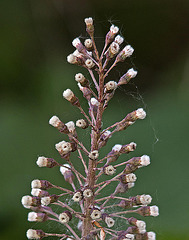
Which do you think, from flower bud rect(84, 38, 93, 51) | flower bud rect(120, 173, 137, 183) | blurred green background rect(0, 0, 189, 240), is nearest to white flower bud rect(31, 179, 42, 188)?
flower bud rect(120, 173, 137, 183)

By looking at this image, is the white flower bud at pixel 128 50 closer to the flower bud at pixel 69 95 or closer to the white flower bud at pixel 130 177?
the flower bud at pixel 69 95

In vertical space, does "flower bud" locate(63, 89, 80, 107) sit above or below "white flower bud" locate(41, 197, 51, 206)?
above

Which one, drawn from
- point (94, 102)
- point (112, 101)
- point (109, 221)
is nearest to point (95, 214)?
point (109, 221)

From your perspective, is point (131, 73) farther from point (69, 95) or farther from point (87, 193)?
point (87, 193)

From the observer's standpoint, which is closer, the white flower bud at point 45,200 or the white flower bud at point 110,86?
the white flower bud at point 110,86

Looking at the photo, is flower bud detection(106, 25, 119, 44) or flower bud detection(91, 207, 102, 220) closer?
flower bud detection(91, 207, 102, 220)

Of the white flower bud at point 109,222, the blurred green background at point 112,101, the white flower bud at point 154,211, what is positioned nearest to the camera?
the white flower bud at point 109,222

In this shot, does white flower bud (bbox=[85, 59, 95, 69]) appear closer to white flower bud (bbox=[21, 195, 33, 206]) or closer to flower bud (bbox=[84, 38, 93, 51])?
flower bud (bbox=[84, 38, 93, 51])

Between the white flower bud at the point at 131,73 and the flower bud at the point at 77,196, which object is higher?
the white flower bud at the point at 131,73

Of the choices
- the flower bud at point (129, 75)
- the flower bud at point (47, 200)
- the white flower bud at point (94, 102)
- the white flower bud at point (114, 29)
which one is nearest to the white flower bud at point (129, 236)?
the flower bud at point (47, 200)
